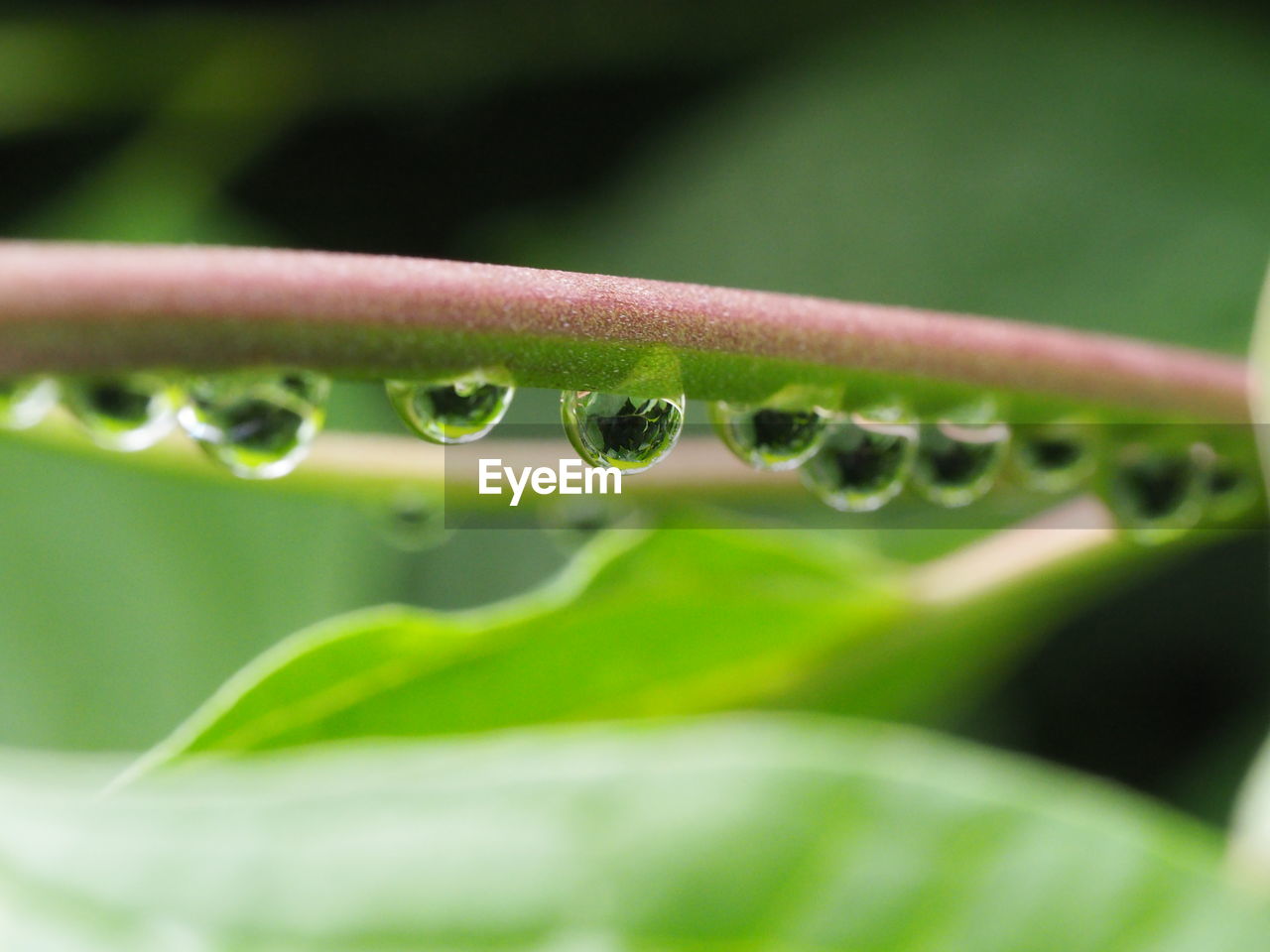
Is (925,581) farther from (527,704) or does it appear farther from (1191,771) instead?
(1191,771)

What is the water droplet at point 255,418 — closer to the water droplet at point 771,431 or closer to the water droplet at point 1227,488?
the water droplet at point 771,431

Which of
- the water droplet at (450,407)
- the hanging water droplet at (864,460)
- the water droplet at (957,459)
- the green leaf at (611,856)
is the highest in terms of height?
the water droplet at (957,459)

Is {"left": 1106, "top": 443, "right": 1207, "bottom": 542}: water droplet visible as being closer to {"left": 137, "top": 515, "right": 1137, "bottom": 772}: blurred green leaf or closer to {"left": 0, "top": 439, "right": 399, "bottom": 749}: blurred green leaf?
{"left": 137, "top": 515, "right": 1137, "bottom": 772}: blurred green leaf

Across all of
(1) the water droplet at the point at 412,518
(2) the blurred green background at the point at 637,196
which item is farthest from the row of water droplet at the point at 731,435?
Result: (2) the blurred green background at the point at 637,196

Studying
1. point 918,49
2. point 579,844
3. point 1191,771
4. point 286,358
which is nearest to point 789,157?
point 918,49

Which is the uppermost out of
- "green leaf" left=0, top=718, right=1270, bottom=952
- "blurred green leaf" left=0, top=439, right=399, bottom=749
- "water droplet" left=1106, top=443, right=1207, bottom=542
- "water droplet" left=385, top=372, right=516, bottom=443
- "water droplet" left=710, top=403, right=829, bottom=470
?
"blurred green leaf" left=0, top=439, right=399, bottom=749

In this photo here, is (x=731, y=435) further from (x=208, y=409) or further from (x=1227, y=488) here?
(x=1227, y=488)

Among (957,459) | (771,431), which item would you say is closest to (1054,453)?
(957,459)

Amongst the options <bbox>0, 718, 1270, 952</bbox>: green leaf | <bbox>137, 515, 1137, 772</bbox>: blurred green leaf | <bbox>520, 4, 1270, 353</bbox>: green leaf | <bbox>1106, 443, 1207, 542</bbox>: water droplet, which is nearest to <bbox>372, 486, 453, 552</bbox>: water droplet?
<bbox>137, 515, 1137, 772</bbox>: blurred green leaf
